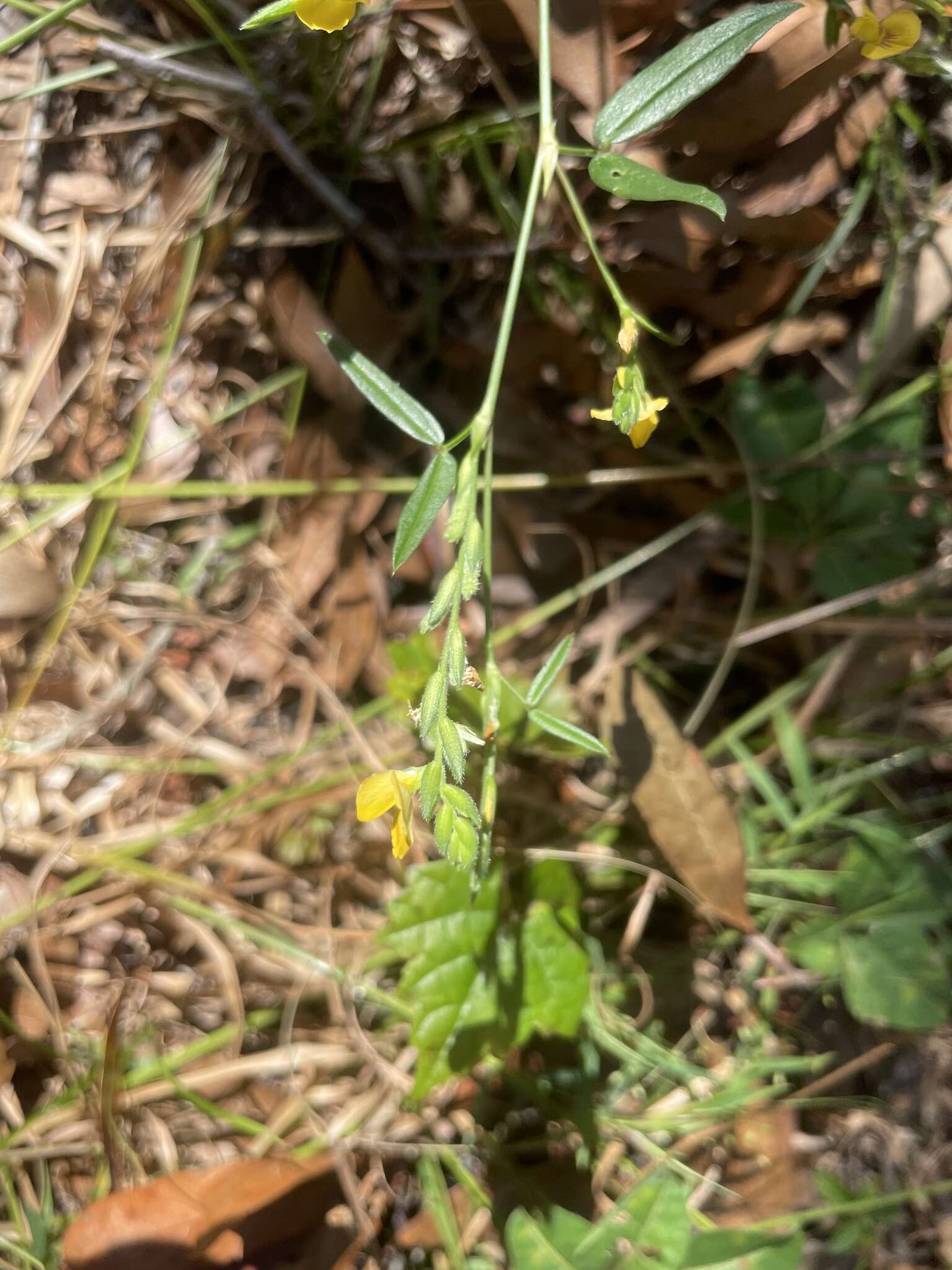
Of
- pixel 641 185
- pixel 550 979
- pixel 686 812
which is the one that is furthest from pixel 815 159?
pixel 550 979

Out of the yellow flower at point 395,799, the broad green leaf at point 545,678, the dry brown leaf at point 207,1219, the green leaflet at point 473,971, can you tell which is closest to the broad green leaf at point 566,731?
the broad green leaf at point 545,678

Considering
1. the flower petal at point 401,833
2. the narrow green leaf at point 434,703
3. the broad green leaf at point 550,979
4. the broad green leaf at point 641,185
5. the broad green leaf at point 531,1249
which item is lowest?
the broad green leaf at point 531,1249

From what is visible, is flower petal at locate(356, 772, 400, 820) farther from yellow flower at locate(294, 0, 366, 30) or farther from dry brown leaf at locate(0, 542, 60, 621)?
dry brown leaf at locate(0, 542, 60, 621)

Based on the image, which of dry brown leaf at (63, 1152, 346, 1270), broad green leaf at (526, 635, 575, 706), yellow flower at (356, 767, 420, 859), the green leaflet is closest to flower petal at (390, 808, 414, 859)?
yellow flower at (356, 767, 420, 859)

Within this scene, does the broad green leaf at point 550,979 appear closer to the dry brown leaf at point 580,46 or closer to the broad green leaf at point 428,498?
the broad green leaf at point 428,498

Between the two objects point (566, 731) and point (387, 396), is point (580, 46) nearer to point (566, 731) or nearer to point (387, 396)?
point (387, 396)

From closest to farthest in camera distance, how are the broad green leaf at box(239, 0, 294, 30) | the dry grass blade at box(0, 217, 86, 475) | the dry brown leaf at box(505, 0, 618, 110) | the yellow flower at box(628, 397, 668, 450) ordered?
the broad green leaf at box(239, 0, 294, 30)
the yellow flower at box(628, 397, 668, 450)
the dry brown leaf at box(505, 0, 618, 110)
the dry grass blade at box(0, 217, 86, 475)

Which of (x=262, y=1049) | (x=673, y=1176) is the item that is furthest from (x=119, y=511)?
(x=673, y=1176)
